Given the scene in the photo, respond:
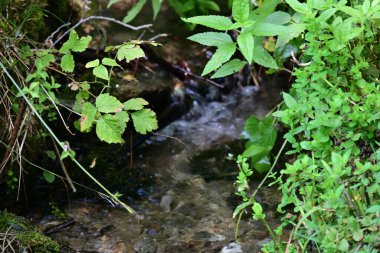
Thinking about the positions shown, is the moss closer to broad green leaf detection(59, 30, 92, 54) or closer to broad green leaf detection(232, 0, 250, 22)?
broad green leaf detection(59, 30, 92, 54)

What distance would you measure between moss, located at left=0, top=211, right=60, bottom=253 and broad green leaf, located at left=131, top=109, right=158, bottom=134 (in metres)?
0.65

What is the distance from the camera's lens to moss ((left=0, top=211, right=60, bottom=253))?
229 cm

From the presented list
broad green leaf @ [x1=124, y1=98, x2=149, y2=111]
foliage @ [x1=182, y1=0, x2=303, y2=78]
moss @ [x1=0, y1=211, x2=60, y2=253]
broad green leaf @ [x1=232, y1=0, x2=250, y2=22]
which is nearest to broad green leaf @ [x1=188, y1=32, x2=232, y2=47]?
foliage @ [x1=182, y1=0, x2=303, y2=78]

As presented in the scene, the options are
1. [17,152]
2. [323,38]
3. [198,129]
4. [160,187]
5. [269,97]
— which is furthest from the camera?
[269,97]

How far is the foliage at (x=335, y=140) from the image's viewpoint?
65.3 inches

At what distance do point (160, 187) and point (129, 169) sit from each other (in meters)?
0.25

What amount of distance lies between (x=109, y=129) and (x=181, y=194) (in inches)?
41.0

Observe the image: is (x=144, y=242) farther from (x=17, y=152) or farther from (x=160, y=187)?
(x=17, y=152)

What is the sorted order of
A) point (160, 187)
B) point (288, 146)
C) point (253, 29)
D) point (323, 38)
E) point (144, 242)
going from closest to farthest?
point (323, 38) → point (253, 29) → point (144, 242) → point (160, 187) → point (288, 146)

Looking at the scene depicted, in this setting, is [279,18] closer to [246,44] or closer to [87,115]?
[246,44]

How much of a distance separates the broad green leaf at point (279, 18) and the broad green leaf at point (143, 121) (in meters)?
0.77

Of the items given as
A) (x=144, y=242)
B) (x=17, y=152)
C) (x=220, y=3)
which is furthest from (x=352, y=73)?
(x=220, y=3)

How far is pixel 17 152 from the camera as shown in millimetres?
2424

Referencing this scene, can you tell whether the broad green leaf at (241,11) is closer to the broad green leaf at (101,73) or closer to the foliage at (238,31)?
the foliage at (238,31)
